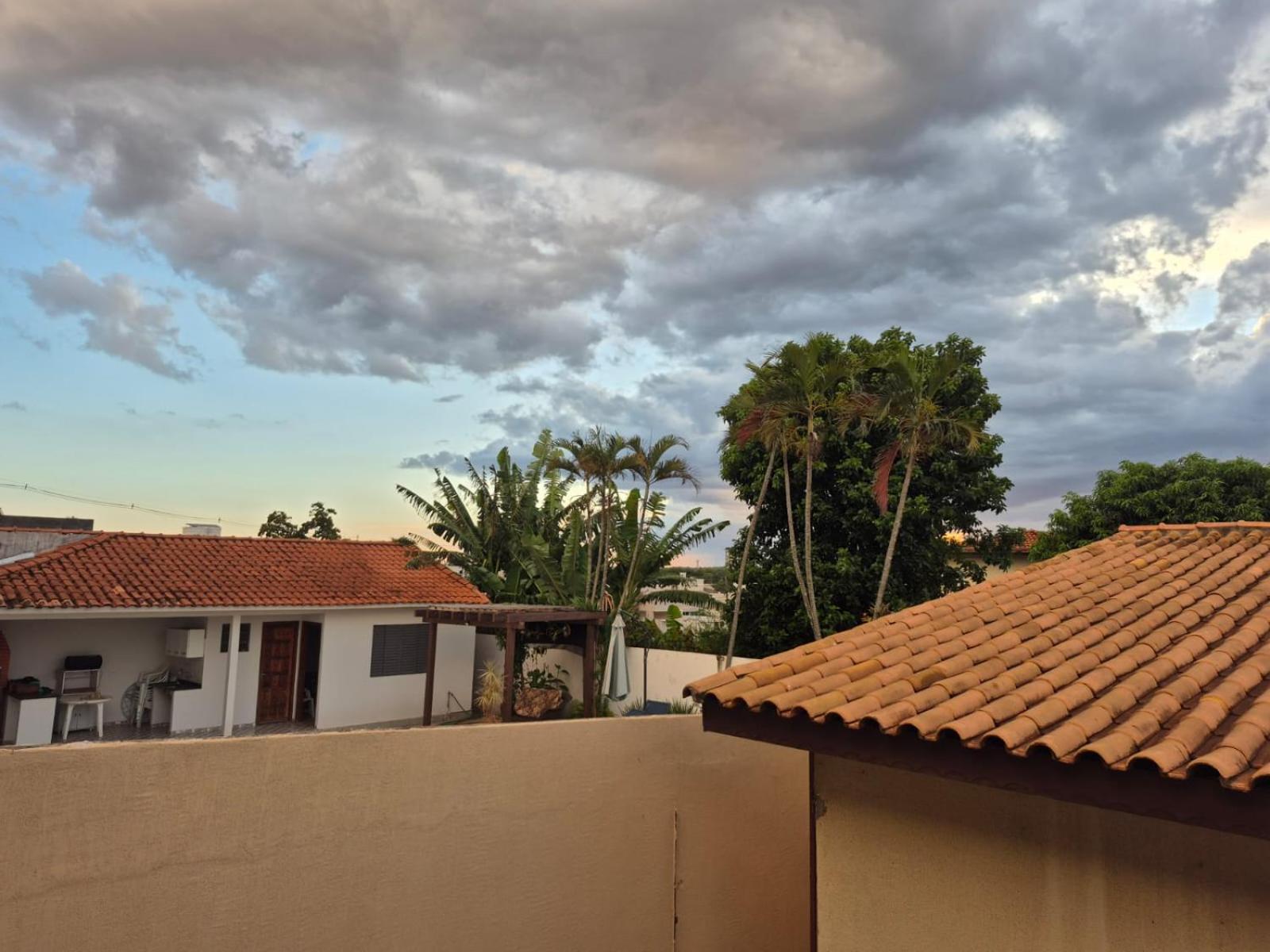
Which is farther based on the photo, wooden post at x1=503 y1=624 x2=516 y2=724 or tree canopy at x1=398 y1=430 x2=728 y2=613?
tree canopy at x1=398 y1=430 x2=728 y2=613

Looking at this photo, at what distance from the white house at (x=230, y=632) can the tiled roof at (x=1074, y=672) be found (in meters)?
11.5

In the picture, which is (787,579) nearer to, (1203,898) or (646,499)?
(646,499)

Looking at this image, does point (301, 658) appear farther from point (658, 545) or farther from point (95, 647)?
point (658, 545)

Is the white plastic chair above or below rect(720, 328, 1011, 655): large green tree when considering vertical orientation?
below

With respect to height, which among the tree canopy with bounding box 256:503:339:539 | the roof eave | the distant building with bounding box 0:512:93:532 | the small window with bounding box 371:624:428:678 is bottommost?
the small window with bounding box 371:624:428:678

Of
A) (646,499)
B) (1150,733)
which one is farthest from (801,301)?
(1150,733)

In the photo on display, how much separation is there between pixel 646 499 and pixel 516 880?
503 inches

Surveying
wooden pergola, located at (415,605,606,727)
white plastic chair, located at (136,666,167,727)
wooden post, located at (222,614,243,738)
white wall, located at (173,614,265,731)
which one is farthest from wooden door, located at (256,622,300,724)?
wooden pergola, located at (415,605,606,727)

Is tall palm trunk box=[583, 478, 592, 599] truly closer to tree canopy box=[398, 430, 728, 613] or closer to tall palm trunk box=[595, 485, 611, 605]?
tree canopy box=[398, 430, 728, 613]

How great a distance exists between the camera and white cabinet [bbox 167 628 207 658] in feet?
49.5

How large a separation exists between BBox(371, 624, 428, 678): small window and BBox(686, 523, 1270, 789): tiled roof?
13185mm

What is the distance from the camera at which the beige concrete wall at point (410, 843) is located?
400cm

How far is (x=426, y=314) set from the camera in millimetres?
17859

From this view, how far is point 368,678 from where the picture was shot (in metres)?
16.8
